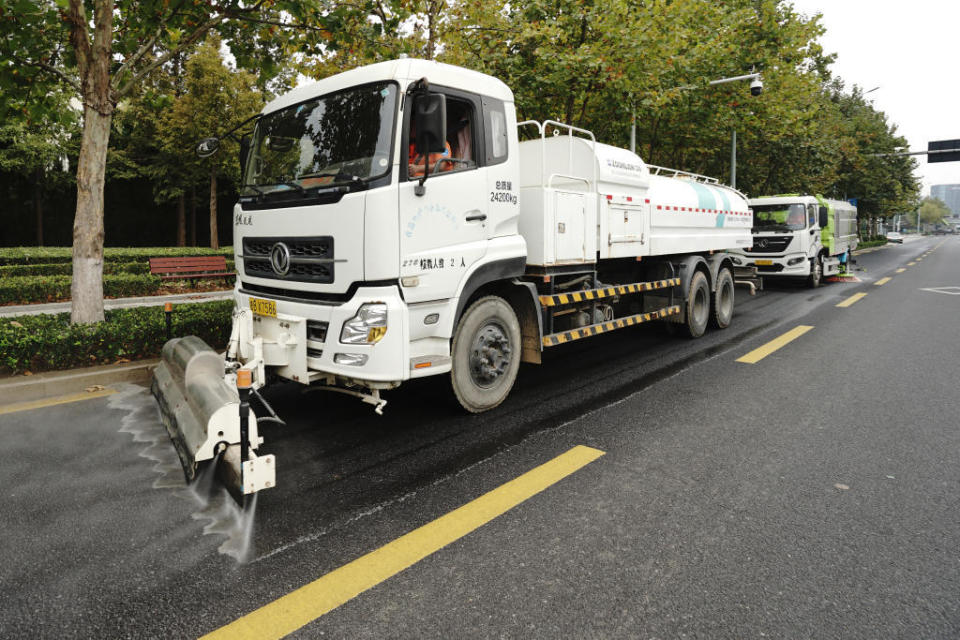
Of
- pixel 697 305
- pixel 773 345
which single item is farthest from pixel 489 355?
pixel 773 345

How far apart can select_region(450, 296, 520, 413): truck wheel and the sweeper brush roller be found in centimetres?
167

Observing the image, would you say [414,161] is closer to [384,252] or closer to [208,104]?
[384,252]

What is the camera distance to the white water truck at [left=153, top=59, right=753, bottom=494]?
4.00 meters

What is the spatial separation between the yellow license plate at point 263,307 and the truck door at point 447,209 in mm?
1116

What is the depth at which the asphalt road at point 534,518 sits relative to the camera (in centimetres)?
243

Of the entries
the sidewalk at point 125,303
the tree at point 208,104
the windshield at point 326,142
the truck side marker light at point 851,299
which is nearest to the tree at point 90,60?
the windshield at point 326,142

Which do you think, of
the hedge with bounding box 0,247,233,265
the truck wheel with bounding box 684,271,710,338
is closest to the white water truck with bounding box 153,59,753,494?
the truck wheel with bounding box 684,271,710,338

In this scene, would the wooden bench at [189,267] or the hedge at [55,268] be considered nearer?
the hedge at [55,268]

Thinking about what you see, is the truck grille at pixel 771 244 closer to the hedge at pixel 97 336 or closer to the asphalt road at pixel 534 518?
the asphalt road at pixel 534 518

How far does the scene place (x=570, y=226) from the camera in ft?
19.2

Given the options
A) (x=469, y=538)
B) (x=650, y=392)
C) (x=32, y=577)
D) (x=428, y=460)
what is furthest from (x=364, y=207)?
(x=650, y=392)

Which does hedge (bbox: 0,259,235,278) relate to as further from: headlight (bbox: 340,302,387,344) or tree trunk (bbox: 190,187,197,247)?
headlight (bbox: 340,302,387,344)

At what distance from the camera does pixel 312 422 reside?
485cm

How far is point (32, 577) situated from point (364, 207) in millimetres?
2639
